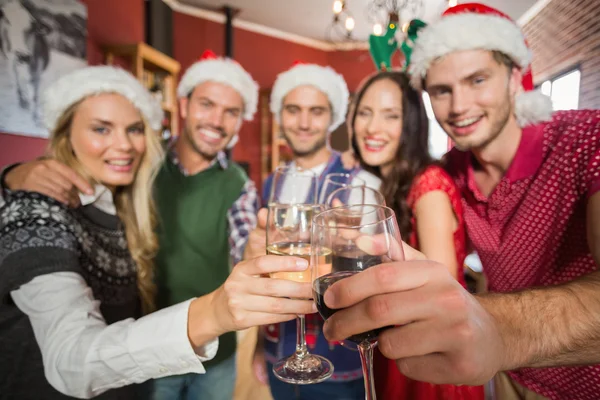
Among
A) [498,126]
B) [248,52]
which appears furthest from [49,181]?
[248,52]

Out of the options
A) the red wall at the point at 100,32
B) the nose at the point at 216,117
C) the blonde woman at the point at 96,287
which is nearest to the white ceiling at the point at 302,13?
the red wall at the point at 100,32

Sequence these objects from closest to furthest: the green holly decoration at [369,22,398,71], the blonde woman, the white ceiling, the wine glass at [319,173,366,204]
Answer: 1. the blonde woman
2. the wine glass at [319,173,366,204]
3. the green holly decoration at [369,22,398,71]
4. the white ceiling

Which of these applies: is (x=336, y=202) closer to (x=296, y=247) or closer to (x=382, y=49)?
(x=296, y=247)

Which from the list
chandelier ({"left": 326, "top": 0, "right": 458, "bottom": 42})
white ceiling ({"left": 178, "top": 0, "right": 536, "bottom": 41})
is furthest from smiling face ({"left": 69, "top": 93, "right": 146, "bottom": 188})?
white ceiling ({"left": 178, "top": 0, "right": 536, "bottom": 41})

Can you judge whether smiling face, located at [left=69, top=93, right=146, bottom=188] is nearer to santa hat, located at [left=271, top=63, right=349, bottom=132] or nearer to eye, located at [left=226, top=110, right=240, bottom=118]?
eye, located at [left=226, top=110, right=240, bottom=118]

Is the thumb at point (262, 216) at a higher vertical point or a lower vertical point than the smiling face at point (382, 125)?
lower

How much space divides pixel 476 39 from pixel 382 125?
494mm

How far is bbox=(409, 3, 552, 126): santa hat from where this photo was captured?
1.35 m

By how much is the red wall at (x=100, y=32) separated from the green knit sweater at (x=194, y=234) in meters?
1.12

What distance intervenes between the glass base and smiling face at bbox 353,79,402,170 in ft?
3.39

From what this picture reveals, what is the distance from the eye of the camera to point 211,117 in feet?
6.99

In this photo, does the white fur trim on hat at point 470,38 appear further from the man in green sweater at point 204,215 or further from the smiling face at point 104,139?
the smiling face at point 104,139

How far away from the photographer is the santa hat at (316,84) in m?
2.37

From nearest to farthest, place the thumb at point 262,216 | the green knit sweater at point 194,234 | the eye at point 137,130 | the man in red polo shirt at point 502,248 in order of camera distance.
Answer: the man in red polo shirt at point 502,248 < the thumb at point 262,216 < the eye at point 137,130 < the green knit sweater at point 194,234
